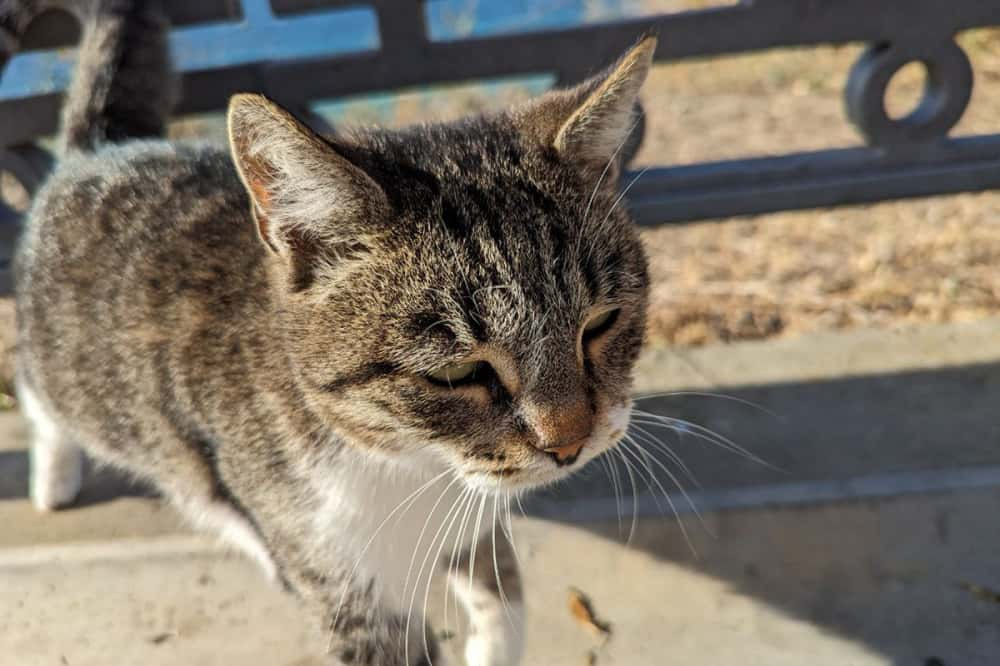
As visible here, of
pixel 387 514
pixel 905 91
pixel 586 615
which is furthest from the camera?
pixel 905 91

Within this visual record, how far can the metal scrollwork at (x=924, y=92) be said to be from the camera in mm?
2348

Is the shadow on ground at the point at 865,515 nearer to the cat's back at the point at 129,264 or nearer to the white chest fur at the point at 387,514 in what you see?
the white chest fur at the point at 387,514

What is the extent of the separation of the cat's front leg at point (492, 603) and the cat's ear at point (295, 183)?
0.78 metres

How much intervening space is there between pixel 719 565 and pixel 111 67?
1.96 meters

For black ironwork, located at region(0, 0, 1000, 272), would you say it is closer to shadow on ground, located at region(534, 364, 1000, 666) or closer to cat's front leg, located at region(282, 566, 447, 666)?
shadow on ground, located at region(534, 364, 1000, 666)

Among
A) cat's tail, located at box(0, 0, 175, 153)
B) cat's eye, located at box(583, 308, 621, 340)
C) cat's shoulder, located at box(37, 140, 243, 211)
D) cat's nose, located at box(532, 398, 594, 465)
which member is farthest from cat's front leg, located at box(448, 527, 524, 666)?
cat's tail, located at box(0, 0, 175, 153)

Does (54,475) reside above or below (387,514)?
below

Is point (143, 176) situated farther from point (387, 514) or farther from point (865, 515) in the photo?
point (865, 515)

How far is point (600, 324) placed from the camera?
165cm

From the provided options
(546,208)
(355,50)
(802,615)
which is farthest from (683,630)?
(355,50)

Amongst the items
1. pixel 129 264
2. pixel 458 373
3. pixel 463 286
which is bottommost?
pixel 129 264

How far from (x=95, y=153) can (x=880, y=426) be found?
2179 mm

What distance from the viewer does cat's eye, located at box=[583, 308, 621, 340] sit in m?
1.63

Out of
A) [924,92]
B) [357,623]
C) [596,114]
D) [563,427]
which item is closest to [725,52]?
[924,92]
